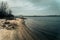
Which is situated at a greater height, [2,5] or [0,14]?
[2,5]

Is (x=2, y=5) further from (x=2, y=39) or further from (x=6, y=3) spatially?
(x=2, y=39)

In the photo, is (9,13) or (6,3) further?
(9,13)

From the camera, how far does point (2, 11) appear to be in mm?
85250

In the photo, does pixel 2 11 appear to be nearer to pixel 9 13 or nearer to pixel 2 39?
pixel 9 13

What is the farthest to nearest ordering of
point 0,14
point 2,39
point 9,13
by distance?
point 9,13, point 0,14, point 2,39

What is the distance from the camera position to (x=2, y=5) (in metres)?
89.4

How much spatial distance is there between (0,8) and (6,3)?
5435 millimetres

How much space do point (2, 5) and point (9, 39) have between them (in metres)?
75.7

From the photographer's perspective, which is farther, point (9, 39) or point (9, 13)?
point (9, 13)

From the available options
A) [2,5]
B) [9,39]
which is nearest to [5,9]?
[2,5]

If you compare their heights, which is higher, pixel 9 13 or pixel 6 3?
pixel 6 3

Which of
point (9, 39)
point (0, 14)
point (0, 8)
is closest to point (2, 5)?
point (0, 8)

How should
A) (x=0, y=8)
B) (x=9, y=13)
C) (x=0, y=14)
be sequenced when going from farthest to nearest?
(x=9, y=13) < (x=0, y=8) < (x=0, y=14)

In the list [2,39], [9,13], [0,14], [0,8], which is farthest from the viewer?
[9,13]
